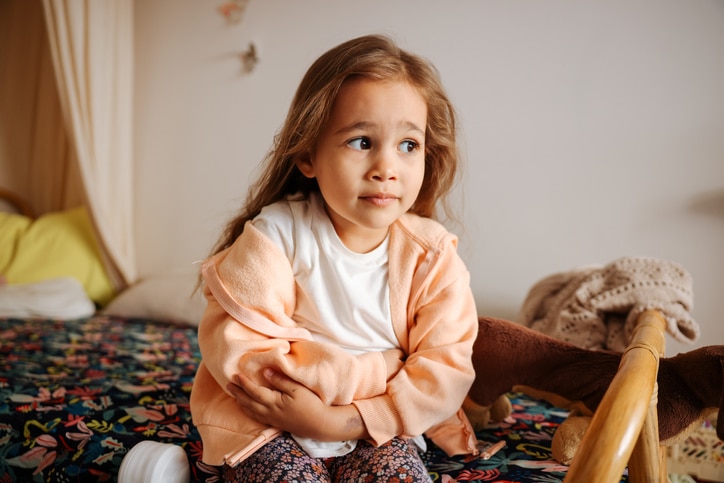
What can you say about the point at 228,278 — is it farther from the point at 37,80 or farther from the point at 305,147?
the point at 37,80

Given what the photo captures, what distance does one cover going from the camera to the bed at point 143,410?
66 centimetres

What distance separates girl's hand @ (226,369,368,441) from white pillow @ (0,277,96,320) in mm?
1787

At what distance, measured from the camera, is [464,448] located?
109 cm

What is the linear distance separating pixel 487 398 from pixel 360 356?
0.35 meters

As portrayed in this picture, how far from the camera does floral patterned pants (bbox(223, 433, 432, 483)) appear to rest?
85 centimetres

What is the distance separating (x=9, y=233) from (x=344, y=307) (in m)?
2.42

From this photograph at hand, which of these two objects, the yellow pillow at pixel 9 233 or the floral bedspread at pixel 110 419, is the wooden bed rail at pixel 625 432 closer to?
the floral bedspread at pixel 110 419

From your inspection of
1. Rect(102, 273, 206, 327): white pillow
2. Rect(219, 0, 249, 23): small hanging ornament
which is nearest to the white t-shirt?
Rect(102, 273, 206, 327): white pillow

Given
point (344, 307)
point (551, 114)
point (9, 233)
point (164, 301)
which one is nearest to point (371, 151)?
point (344, 307)

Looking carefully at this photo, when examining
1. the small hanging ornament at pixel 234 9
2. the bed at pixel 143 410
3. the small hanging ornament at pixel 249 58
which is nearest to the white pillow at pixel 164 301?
the bed at pixel 143 410

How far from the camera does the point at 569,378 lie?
1141 mm

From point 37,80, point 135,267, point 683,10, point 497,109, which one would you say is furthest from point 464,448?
point 37,80

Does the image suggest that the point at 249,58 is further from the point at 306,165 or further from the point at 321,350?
the point at 321,350

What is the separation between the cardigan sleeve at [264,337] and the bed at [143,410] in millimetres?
217
